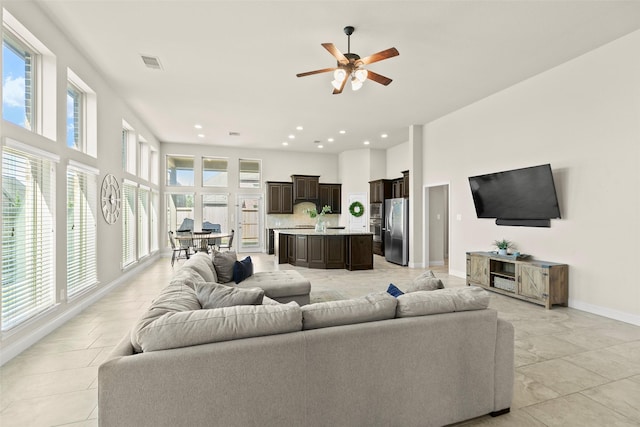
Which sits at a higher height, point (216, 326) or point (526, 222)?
point (526, 222)

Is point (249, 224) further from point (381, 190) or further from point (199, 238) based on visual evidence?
point (381, 190)

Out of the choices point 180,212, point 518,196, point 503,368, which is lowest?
point 503,368

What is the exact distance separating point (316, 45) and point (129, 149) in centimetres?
502

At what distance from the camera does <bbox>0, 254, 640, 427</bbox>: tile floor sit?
6.73 ft

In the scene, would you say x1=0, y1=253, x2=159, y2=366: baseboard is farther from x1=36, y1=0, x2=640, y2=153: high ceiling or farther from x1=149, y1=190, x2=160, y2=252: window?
x1=36, y1=0, x2=640, y2=153: high ceiling

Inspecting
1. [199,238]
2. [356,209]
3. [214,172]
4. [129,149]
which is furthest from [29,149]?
[356,209]

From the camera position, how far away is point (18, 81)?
10.7 ft

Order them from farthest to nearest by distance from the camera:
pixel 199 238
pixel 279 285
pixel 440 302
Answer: pixel 199 238
pixel 279 285
pixel 440 302

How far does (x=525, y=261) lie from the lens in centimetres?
472

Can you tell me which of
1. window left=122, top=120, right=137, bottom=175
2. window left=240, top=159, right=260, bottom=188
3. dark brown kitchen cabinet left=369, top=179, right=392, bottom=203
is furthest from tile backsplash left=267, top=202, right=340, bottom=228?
window left=122, top=120, right=137, bottom=175

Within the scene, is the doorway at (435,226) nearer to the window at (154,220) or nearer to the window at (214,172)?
the window at (214,172)

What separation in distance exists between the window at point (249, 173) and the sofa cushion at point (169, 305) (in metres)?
8.39

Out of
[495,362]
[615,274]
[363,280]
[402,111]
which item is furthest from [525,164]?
[495,362]

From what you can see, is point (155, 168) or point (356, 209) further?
point (356, 209)
